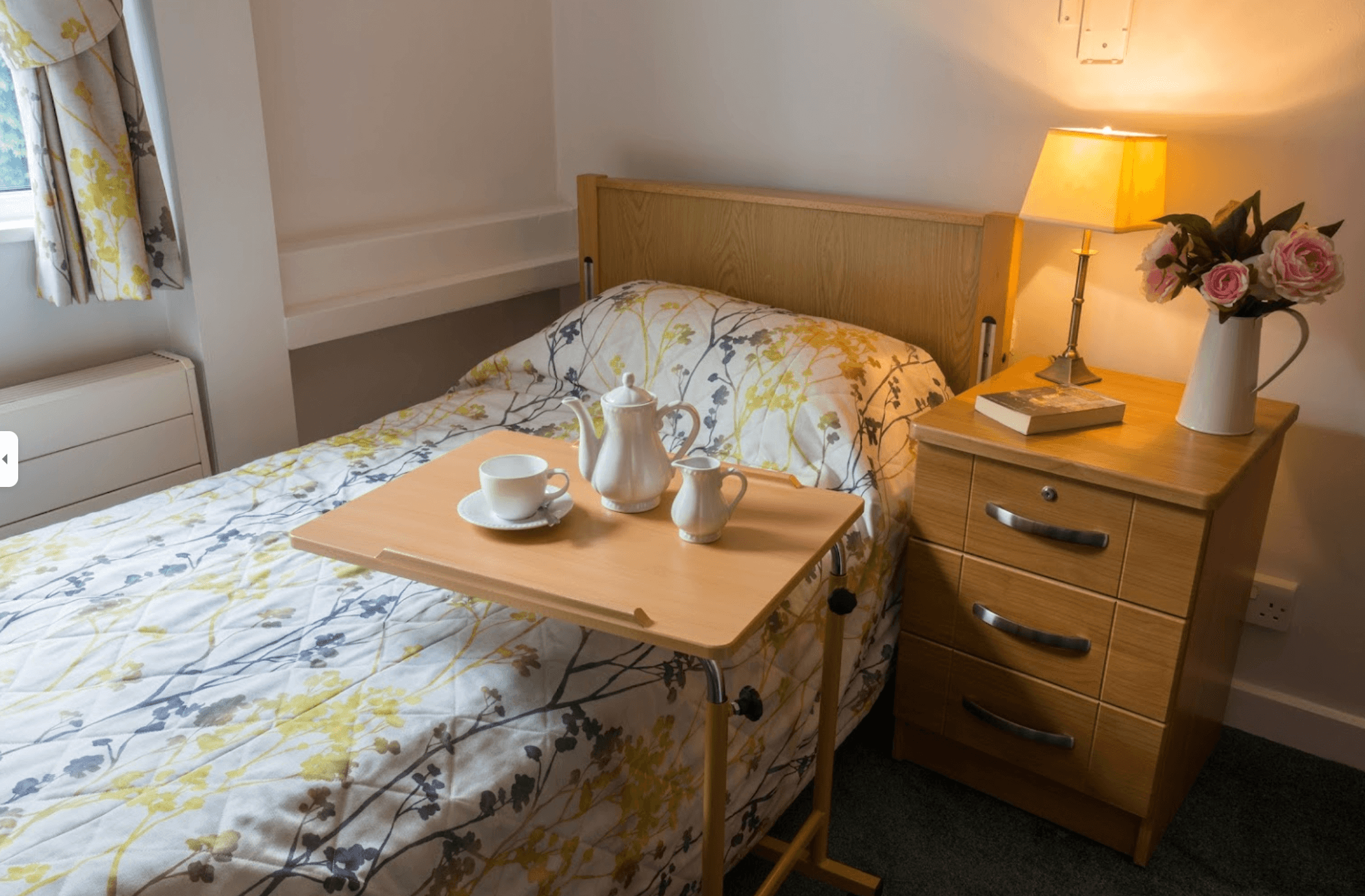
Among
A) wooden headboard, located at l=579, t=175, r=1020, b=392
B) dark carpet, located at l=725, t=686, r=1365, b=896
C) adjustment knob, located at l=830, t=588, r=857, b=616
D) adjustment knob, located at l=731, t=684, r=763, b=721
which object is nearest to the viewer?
adjustment knob, located at l=731, t=684, r=763, b=721

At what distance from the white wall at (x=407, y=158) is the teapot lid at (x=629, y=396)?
132 centimetres

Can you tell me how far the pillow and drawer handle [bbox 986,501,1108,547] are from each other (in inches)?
9.5

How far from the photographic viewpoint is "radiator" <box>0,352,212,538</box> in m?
2.04

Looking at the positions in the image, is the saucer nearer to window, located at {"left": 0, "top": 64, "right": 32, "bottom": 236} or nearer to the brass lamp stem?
the brass lamp stem

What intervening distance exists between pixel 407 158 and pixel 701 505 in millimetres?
1769

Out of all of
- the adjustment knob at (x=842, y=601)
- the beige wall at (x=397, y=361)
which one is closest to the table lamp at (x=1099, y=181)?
the adjustment knob at (x=842, y=601)

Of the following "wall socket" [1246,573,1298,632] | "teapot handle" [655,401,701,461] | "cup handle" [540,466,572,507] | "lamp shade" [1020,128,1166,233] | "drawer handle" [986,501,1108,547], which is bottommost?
"wall socket" [1246,573,1298,632]

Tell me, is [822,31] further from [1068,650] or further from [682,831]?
[682,831]

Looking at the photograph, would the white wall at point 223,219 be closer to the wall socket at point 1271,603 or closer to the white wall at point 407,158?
the white wall at point 407,158

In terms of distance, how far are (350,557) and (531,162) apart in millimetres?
1931

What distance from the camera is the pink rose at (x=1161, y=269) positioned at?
1.78 metres

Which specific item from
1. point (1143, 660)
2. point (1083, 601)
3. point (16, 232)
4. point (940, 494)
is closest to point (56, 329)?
point (16, 232)

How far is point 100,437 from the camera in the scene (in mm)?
2143

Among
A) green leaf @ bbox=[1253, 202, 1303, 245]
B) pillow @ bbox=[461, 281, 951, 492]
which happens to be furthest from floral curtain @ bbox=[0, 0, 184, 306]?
green leaf @ bbox=[1253, 202, 1303, 245]
